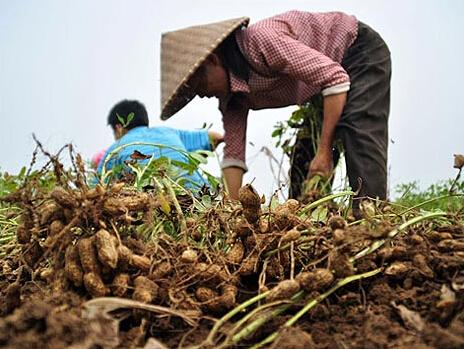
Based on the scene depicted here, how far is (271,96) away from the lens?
2312 millimetres

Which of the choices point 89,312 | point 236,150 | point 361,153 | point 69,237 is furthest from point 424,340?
point 236,150

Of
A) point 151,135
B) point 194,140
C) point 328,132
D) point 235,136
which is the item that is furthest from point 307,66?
point 194,140

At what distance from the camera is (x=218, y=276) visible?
2.53 feet

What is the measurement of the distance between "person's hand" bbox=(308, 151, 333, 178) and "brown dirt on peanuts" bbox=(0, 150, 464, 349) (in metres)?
1.27

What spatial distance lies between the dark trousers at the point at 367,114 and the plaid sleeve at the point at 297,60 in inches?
6.7

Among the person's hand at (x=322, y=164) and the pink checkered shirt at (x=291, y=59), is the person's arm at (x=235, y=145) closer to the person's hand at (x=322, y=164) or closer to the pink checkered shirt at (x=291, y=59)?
the pink checkered shirt at (x=291, y=59)

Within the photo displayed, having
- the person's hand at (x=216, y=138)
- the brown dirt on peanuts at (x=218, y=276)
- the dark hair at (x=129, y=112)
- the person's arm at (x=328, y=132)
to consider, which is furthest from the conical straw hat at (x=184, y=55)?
the brown dirt on peanuts at (x=218, y=276)

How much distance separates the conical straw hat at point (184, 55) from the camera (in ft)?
6.94

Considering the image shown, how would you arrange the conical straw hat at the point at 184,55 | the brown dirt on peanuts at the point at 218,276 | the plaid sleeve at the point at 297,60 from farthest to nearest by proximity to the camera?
1. the conical straw hat at the point at 184,55
2. the plaid sleeve at the point at 297,60
3. the brown dirt on peanuts at the point at 218,276

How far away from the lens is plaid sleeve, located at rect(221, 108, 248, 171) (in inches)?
99.6

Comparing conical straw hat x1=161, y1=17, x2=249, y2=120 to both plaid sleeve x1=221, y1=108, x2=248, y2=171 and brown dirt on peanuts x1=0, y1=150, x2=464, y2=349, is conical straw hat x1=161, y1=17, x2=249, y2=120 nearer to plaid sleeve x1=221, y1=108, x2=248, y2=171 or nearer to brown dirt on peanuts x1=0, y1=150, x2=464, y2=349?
plaid sleeve x1=221, y1=108, x2=248, y2=171

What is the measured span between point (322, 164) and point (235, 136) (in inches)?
20.8

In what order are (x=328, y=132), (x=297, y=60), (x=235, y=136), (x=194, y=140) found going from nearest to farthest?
(x=297, y=60) < (x=328, y=132) < (x=235, y=136) < (x=194, y=140)

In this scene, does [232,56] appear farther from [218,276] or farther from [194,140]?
[218,276]
